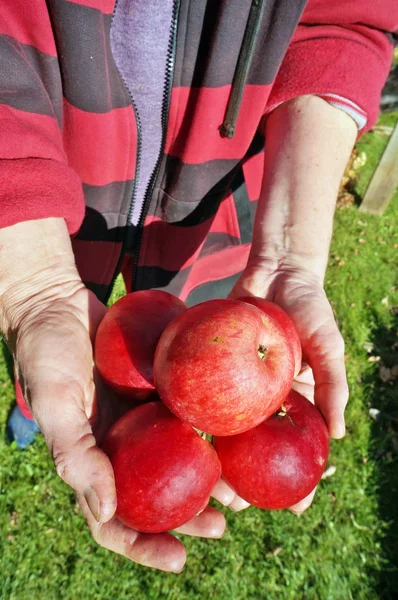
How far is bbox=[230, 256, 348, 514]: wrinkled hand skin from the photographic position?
1.83 meters

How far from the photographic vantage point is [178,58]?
72.9 inches

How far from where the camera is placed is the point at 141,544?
165 centimetres

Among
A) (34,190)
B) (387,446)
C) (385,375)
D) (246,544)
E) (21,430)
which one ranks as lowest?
(246,544)

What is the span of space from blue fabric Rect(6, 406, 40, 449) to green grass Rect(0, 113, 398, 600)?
65mm

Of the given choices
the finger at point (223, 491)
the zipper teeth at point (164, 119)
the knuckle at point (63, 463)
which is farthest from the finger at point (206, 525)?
the zipper teeth at point (164, 119)

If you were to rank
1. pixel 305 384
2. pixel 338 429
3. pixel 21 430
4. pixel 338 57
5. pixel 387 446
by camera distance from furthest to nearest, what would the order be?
pixel 387 446
pixel 21 430
pixel 338 57
pixel 305 384
pixel 338 429

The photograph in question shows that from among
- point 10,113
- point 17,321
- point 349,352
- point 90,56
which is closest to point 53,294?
point 17,321

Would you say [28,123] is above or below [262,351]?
above

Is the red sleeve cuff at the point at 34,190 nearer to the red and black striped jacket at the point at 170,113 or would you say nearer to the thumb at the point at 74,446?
the red and black striped jacket at the point at 170,113

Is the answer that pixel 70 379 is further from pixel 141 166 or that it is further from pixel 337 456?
pixel 337 456

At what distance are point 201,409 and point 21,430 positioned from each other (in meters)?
2.25

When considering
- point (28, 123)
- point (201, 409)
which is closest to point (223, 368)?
point (201, 409)

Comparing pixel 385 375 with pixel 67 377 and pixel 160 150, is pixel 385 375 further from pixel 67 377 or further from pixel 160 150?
pixel 67 377

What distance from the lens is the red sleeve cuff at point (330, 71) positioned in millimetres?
2207
